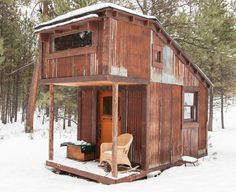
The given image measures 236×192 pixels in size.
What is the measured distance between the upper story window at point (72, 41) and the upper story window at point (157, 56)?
2.19 m

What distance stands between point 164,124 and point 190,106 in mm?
2599

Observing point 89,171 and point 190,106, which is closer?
point 89,171

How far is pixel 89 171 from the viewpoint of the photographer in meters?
9.26

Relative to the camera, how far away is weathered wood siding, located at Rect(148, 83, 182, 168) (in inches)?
392

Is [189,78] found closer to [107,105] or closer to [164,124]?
[164,124]

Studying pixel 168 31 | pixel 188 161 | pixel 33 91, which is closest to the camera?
pixel 188 161

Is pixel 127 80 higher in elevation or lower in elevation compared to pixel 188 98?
higher

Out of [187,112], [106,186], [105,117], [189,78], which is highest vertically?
[189,78]

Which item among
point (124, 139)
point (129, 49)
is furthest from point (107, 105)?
point (129, 49)

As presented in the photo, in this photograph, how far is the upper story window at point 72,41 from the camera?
891 cm

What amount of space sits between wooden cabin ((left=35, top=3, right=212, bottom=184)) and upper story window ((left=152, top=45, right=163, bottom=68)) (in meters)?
0.03

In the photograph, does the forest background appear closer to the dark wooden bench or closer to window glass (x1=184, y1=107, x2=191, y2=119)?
window glass (x1=184, y1=107, x2=191, y2=119)

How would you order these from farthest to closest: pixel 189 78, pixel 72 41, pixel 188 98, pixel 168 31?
pixel 168 31 < pixel 188 98 < pixel 189 78 < pixel 72 41

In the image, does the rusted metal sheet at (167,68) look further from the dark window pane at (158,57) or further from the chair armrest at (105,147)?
the chair armrest at (105,147)
